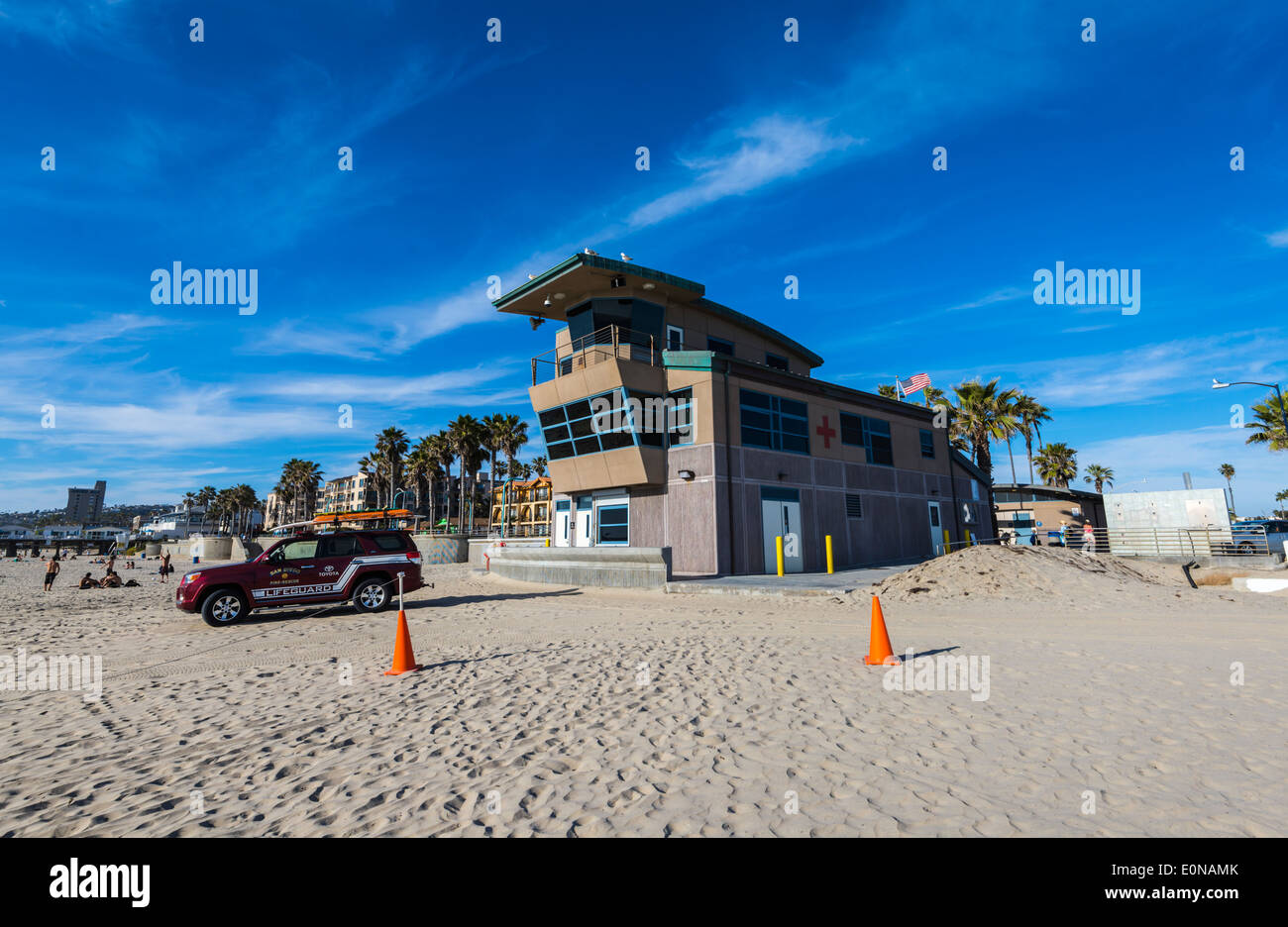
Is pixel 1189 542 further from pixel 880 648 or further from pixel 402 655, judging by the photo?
pixel 402 655

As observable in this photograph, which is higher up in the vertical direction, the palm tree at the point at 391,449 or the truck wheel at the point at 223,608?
the palm tree at the point at 391,449

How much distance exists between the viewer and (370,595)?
1445cm

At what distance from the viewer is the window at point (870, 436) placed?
26531 millimetres

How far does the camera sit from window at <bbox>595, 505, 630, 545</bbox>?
935 inches

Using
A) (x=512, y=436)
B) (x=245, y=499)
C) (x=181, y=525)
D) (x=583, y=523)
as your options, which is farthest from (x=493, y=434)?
(x=181, y=525)

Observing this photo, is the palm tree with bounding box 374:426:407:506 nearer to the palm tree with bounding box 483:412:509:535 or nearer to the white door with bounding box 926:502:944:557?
the palm tree with bounding box 483:412:509:535

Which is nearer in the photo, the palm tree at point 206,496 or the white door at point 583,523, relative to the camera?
the white door at point 583,523

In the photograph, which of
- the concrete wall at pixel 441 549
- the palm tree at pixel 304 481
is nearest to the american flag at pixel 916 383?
the concrete wall at pixel 441 549

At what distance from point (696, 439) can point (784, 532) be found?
207 inches

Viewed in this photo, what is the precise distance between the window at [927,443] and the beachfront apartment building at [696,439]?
261cm

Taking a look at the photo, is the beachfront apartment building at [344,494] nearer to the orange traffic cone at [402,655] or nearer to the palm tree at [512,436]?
the palm tree at [512,436]

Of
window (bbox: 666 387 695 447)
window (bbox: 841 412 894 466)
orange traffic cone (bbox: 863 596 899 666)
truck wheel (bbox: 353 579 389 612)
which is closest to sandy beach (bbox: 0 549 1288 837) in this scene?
orange traffic cone (bbox: 863 596 899 666)
